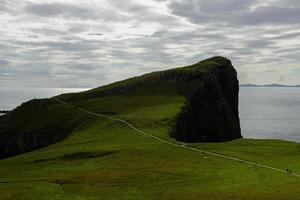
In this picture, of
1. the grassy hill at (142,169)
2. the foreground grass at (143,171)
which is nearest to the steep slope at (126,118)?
the grassy hill at (142,169)

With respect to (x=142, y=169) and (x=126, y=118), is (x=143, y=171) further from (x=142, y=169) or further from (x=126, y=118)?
(x=126, y=118)

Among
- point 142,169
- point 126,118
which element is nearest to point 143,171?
point 142,169

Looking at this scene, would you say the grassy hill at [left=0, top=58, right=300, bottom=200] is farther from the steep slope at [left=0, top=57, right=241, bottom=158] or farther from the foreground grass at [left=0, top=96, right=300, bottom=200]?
the steep slope at [left=0, top=57, right=241, bottom=158]

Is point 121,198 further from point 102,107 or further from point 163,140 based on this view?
point 102,107

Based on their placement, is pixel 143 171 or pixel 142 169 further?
pixel 142 169

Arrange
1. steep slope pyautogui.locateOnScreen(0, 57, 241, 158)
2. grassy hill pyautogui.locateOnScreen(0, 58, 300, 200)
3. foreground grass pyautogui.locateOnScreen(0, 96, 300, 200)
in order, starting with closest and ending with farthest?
1. foreground grass pyautogui.locateOnScreen(0, 96, 300, 200)
2. grassy hill pyautogui.locateOnScreen(0, 58, 300, 200)
3. steep slope pyautogui.locateOnScreen(0, 57, 241, 158)

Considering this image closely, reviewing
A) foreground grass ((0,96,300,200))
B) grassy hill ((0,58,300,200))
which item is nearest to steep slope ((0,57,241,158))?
grassy hill ((0,58,300,200))

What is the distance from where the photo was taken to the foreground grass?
204ft

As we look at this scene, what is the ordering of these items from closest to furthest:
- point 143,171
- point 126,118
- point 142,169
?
point 143,171
point 142,169
point 126,118

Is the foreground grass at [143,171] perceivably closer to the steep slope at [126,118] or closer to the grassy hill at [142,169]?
Answer: the grassy hill at [142,169]

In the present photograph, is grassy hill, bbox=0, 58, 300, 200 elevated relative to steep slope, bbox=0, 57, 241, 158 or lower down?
lower down

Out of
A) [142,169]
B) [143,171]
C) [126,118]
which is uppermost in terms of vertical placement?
[126,118]

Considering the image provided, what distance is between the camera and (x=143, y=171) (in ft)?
261

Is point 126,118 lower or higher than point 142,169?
higher
